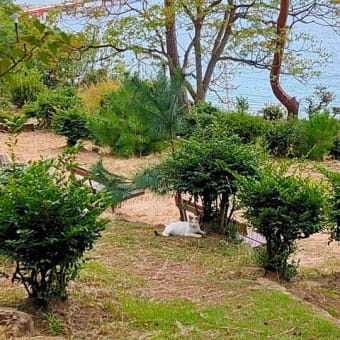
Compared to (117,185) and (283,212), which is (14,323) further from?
(117,185)

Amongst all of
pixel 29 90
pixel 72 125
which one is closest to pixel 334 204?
pixel 72 125

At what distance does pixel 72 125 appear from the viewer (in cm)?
935

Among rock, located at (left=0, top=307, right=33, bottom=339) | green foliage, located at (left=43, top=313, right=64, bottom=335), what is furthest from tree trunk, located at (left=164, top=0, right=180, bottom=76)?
rock, located at (left=0, top=307, right=33, bottom=339)

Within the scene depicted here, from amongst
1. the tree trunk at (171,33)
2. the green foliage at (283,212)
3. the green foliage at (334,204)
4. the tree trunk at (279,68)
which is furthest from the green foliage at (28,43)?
the tree trunk at (279,68)

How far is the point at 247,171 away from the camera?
455 cm

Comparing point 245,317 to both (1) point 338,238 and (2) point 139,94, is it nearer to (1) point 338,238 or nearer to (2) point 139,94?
(1) point 338,238

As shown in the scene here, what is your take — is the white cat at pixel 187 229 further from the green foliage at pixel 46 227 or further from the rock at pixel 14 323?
the rock at pixel 14 323

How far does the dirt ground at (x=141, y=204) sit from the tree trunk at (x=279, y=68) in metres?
2.37

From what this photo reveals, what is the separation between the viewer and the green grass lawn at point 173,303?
2.42 m

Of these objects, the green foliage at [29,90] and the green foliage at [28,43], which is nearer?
the green foliage at [28,43]

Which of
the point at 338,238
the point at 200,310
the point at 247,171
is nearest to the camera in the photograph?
the point at 200,310

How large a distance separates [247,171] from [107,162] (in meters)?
4.08

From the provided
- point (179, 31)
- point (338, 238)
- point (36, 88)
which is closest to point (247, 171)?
point (338, 238)

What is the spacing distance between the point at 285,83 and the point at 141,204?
258 inches
